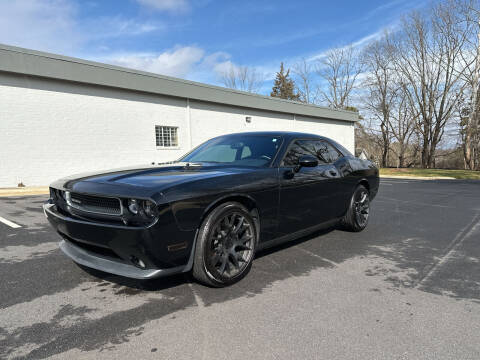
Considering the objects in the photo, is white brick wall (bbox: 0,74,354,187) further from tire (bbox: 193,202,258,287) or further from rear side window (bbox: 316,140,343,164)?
tire (bbox: 193,202,258,287)

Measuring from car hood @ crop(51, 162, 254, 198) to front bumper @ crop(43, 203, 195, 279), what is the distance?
266mm

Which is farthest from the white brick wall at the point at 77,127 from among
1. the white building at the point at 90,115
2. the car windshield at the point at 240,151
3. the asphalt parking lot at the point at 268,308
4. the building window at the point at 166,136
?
the car windshield at the point at 240,151

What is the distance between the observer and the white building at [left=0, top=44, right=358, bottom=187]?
11.0 m

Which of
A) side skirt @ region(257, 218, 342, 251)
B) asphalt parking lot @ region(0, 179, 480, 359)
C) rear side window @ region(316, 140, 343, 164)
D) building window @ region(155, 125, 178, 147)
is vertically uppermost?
building window @ region(155, 125, 178, 147)

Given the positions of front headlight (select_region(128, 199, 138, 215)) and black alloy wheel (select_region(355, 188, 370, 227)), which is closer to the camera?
front headlight (select_region(128, 199, 138, 215))

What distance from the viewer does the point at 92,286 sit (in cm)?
296

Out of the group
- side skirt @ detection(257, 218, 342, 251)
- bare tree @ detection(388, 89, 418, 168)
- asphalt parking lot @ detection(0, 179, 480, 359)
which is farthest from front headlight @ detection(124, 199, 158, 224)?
bare tree @ detection(388, 89, 418, 168)

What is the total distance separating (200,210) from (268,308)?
0.96 m

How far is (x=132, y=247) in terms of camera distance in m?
2.40

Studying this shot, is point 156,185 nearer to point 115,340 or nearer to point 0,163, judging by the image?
point 115,340

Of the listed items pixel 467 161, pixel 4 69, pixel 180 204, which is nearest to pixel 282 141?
pixel 180 204

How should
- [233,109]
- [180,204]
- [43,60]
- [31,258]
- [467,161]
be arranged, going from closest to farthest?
[180,204], [31,258], [43,60], [233,109], [467,161]

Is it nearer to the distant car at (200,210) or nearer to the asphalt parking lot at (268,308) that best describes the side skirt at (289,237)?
the distant car at (200,210)

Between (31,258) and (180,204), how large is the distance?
2480 millimetres
